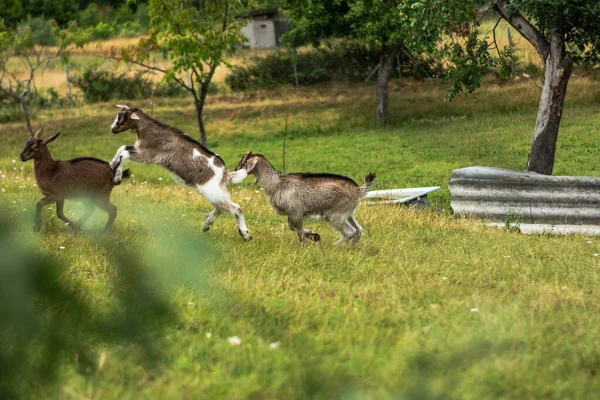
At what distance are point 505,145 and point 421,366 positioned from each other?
80.6 ft

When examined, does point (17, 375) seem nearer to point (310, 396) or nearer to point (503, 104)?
point (310, 396)

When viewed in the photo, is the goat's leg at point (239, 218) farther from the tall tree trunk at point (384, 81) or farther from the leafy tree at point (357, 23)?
the tall tree trunk at point (384, 81)

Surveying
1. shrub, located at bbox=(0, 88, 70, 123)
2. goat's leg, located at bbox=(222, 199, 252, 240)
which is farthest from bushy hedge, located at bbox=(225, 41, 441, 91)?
goat's leg, located at bbox=(222, 199, 252, 240)

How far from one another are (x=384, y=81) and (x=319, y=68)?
769 centimetres

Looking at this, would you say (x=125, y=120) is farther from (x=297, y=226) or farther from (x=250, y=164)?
(x=297, y=226)

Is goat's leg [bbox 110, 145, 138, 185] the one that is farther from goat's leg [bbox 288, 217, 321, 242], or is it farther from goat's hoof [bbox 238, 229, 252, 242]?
goat's leg [bbox 288, 217, 321, 242]

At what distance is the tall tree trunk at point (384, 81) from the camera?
33.1 metres

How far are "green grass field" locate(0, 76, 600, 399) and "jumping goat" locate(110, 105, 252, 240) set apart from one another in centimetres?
50

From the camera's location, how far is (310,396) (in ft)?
4.07

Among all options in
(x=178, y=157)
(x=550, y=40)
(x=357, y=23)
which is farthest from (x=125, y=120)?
(x=357, y=23)

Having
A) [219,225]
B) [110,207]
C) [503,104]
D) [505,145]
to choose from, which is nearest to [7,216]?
[110,207]

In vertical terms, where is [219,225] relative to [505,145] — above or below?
above

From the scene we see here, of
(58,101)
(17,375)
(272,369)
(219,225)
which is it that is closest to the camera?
(17,375)

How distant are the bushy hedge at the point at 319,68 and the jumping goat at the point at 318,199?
31134mm
